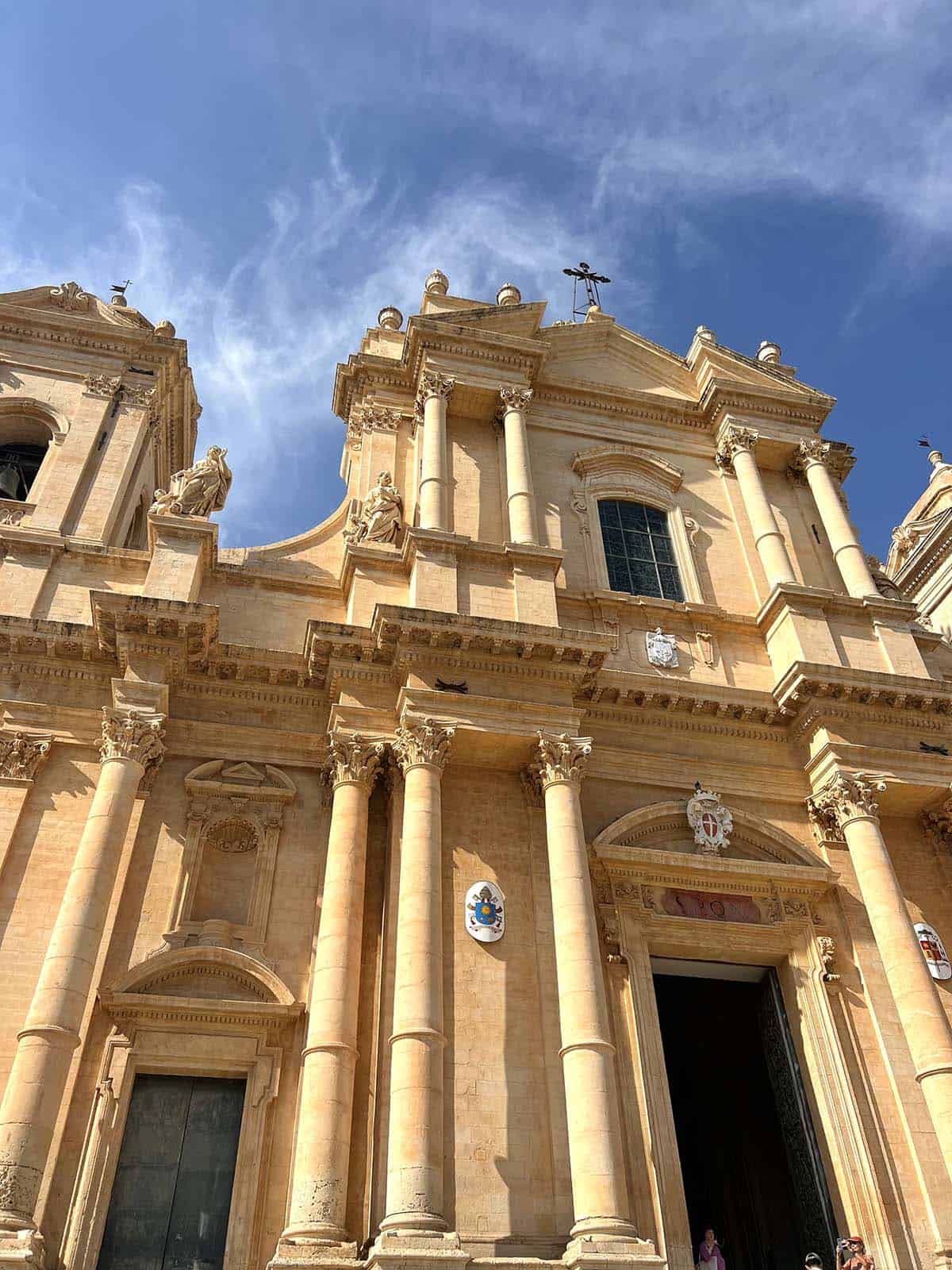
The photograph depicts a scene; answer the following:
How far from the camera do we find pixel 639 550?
19453mm

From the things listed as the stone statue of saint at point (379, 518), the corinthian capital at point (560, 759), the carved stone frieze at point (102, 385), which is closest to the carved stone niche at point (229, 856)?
the corinthian capital at point (560, 759)

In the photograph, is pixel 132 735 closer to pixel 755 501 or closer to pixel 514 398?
pixel 514 398

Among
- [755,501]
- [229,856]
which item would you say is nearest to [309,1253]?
[229,856]

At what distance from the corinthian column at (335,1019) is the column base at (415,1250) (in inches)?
28.3

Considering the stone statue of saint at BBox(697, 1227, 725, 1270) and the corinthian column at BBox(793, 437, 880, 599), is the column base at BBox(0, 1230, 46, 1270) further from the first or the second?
the corinthian column at BBox(793, 437, 880, 599)

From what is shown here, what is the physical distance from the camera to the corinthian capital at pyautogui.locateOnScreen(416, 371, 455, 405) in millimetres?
19453

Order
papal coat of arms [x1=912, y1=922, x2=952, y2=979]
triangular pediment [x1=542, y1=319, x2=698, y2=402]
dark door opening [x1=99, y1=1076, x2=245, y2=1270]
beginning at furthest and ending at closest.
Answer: triangular pediment [x1=542, y1=319, x2=698, y2=402], papal coat of arms [x1=912, y1=922, x2=952, y2=979], dark door opening [x1=99, y1=1076, x2=245, y2=1270]

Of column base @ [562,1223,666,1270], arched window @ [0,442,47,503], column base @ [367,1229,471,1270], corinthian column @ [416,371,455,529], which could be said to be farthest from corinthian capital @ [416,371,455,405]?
column base @ [562,1223,666,1270]

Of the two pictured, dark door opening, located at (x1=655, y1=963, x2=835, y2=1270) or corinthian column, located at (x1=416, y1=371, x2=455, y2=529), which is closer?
dark door opening, located at (x1=655, y1=963, x2=835, y2=1270)

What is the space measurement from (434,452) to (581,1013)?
10.2 m

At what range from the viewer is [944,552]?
30125 millimetres

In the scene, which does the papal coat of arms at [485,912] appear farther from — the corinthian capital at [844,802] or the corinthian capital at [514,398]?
the corinthian capital at [514,398]

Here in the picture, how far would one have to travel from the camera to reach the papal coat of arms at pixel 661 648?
17.0 m

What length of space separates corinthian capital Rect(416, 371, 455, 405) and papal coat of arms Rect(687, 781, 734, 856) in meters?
8.84
